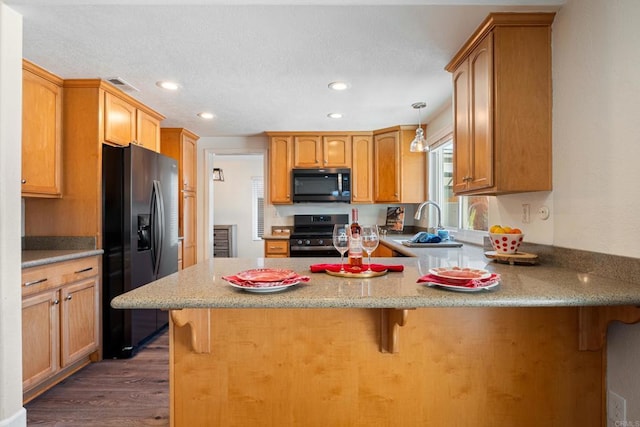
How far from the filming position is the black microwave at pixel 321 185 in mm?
4316

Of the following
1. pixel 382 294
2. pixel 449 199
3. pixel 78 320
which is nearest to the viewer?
pixel 382 294

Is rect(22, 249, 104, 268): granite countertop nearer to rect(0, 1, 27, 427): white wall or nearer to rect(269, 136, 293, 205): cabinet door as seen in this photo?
rect(0, 1, 27, 427): white wall

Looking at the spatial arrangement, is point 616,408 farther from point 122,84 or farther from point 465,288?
point 122,84

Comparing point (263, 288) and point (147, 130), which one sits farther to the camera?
point (147, 130)

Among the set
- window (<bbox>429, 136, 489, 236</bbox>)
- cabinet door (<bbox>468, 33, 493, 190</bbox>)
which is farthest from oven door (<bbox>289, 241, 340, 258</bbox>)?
cabinet door (<bbox>468, 33, 493, 190</bbox>)

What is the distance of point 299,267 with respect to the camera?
1.65 meters

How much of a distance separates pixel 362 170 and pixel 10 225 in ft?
11.2

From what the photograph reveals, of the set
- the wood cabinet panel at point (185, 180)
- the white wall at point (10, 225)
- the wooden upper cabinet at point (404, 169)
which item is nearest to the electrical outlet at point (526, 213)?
the wooden upper cabinet at point (404, 169)

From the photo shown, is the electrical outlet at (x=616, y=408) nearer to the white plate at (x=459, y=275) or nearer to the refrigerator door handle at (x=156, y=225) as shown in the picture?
the white plate at (x=459, y=275)

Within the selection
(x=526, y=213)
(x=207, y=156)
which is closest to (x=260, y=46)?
(x=526, y=213)

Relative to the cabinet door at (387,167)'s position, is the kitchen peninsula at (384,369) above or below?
below

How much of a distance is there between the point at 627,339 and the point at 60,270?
3.02 metres

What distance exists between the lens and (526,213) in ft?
6.40

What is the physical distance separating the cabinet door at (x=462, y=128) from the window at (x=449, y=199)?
2.39 ft
